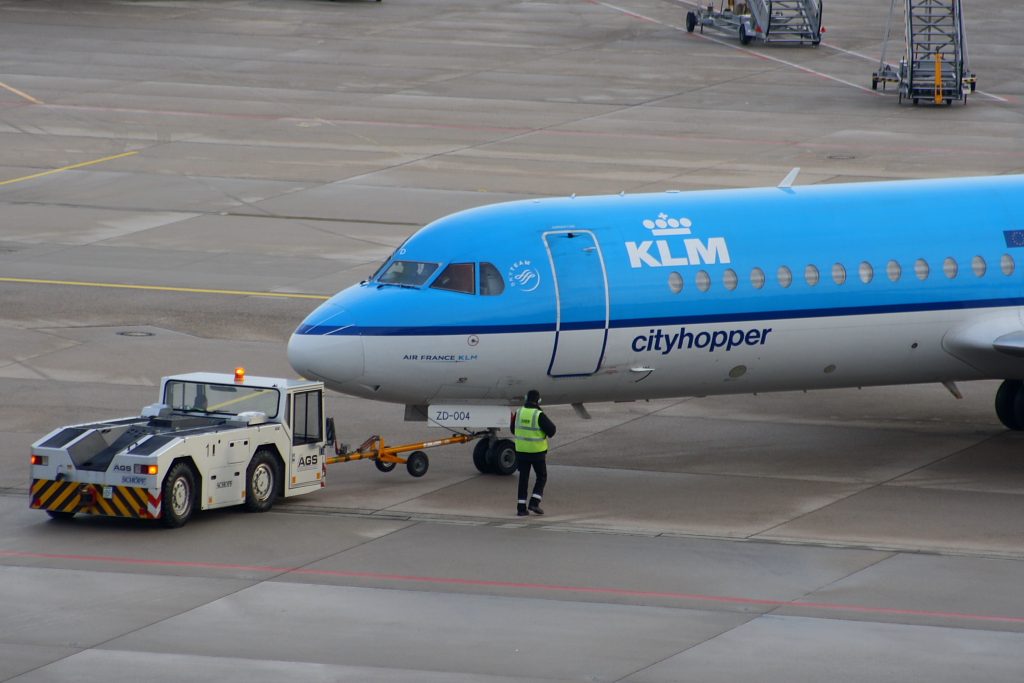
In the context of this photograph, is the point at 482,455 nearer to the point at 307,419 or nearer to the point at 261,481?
the point at 307,419

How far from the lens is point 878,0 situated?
98.4 metres

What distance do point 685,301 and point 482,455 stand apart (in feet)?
13.3

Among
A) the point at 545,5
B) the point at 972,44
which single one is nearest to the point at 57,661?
the point at 972,44

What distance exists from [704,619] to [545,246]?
7.48m

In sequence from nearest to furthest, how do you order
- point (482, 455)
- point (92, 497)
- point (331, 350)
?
point (92, 497), point (331, 350), point (482, 455)

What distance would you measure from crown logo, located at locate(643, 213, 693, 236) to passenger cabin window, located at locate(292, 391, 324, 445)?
5836 mm

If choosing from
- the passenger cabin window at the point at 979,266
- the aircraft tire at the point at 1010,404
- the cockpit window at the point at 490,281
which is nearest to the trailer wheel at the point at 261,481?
the cockpit window at the point at 490,281

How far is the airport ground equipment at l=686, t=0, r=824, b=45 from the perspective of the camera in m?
78.5

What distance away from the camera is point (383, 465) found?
23.8m

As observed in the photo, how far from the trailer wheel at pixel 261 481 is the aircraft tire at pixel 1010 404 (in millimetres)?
13487

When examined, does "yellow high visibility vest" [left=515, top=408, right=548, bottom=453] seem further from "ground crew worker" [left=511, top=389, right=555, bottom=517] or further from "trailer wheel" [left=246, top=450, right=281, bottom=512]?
"trailer wheel" [left=246, top=450, right=281, bottom=512]

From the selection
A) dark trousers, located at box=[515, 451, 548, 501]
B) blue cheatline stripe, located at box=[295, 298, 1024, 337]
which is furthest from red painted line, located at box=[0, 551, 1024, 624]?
blue cheatline stripe, located at box=[295, 298, 1024, 337]

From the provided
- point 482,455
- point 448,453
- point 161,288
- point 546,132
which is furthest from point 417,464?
point 546,132

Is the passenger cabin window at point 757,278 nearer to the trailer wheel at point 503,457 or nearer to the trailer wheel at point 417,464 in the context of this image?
the trailer wheel at point 503,457
